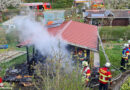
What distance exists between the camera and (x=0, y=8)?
100 ft

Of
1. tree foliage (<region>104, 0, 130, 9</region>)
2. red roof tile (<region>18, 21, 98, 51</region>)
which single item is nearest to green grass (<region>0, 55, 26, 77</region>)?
red roof tile (<region>18, 21, 98, 51</region>)

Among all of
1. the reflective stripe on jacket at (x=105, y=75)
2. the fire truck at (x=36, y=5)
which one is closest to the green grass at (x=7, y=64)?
the reflective stripe on jacket at (x=105, y=75)

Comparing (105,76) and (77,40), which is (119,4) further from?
(105,76)

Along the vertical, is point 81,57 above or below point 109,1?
below

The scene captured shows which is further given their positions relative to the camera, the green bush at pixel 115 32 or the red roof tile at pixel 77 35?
the green bush at pixel 115 32

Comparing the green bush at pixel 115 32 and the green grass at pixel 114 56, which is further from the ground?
the green bush at pixel 115 32

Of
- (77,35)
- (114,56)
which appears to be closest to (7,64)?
(77,35)

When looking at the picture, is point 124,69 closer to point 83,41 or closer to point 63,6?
point 83,41

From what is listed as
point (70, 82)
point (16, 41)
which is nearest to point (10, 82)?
point (70, 82)

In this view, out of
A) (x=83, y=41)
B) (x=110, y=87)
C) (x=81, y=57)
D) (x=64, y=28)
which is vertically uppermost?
(x=64, y=28)

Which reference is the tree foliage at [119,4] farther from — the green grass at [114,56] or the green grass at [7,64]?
the green grass at [7,64]

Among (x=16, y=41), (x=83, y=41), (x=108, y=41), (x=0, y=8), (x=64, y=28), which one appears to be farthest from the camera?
(x=0, y=8)

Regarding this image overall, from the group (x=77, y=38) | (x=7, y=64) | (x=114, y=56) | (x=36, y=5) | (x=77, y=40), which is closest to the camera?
(x=77, y=40)

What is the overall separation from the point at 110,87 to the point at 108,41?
10.3 meters
